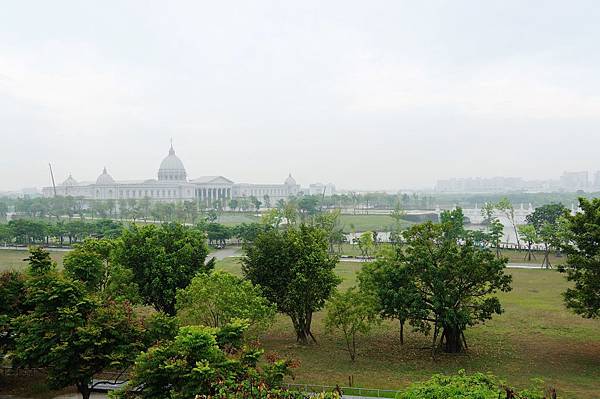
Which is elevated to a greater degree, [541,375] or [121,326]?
[121,326]

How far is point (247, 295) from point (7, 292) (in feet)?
28.7

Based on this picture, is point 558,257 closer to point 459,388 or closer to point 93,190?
point 459,388

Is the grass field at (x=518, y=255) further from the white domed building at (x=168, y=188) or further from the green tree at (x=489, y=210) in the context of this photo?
the white domed building at (x=168, y=188)

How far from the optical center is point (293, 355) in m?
21.9

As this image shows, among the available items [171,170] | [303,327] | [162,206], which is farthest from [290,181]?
[303,327]

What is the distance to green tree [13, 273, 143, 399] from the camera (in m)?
14.9

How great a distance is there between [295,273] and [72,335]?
10.5 meters

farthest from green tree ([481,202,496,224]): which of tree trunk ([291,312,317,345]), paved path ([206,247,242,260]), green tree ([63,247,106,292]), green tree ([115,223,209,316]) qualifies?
green tree ([63,247,106,292])

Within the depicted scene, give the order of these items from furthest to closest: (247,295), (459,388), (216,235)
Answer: (216,235) → (247,295) → (459,388)

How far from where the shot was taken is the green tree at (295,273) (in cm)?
2258

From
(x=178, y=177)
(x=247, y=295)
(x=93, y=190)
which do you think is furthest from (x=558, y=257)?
(x=93, y=190)

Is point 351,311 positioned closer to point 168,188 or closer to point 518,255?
point 518,255

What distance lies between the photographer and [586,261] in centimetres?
2012

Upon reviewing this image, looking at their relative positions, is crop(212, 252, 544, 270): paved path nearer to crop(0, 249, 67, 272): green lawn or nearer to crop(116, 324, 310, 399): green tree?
crop(0, 249, 67, 272): green lawn
